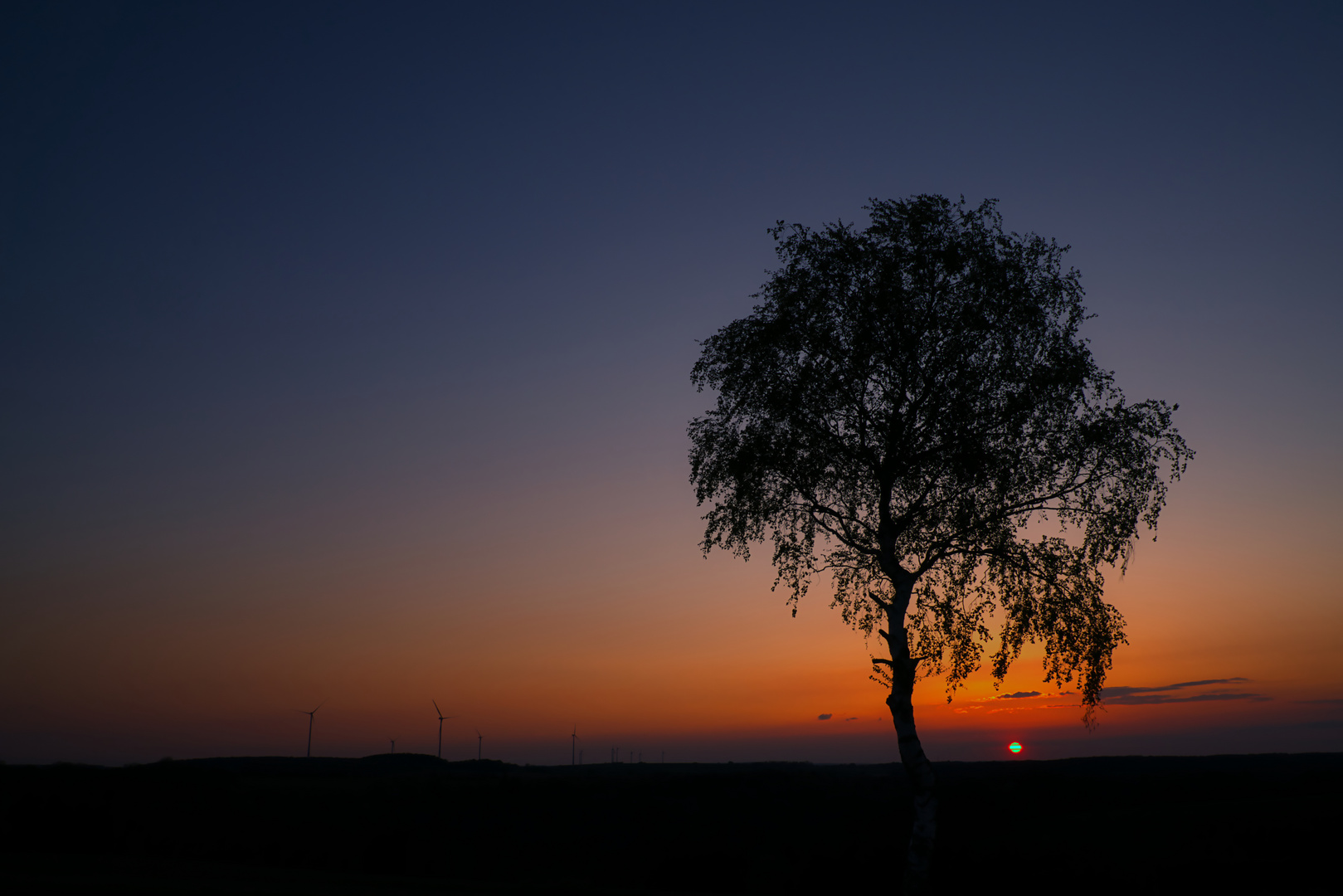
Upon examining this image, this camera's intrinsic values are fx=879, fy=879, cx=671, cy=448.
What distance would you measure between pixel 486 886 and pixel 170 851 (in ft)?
81.8

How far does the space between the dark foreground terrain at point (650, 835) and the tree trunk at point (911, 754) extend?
24.5 ft

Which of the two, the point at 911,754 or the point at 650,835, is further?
the point at 650,835

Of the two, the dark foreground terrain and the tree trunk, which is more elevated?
the tree trunk

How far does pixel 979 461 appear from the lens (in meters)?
27.4

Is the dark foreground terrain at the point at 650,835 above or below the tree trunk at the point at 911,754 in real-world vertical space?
below

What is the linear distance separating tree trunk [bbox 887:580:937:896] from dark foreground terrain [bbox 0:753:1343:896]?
7475 millimetres

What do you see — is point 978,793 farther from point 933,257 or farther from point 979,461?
point 933,257

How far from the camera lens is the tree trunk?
2562 cm

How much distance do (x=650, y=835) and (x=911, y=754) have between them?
2778cm

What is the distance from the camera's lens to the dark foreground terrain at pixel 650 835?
29.4m

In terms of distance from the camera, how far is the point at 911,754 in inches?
1048

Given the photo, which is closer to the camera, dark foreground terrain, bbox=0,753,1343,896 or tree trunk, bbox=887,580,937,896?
tree trunk, bbox=887,580,937,896

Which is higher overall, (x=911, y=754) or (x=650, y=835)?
(x=911, y=754)

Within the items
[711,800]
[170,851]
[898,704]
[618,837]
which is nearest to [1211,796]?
[711,800]
